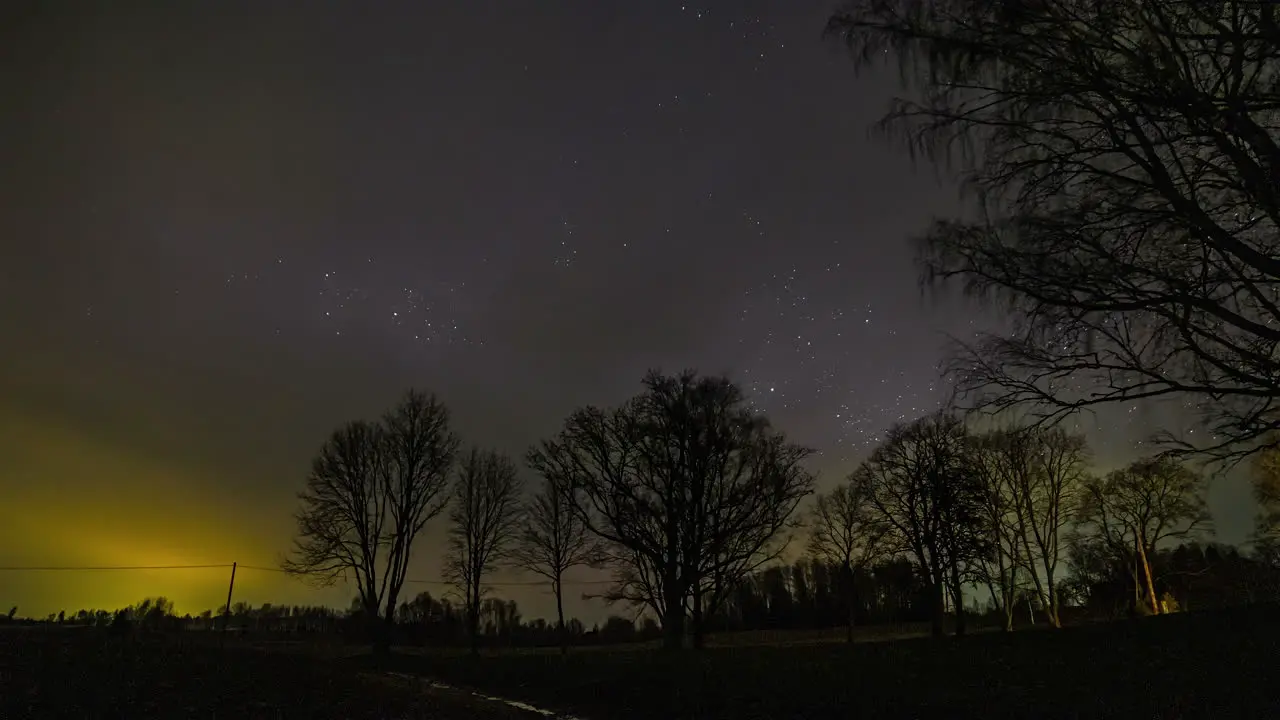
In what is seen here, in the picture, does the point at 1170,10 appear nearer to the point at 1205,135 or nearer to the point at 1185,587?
the point at 1205,135

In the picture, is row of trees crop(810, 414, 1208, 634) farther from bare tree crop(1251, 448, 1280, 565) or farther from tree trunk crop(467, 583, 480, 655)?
tree trunk crop(467, 583, 480, 655)

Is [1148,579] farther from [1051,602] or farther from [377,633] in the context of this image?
[377,633]

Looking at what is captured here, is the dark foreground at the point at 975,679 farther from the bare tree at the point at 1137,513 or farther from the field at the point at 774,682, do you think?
the bare tree at the point at 1137,513

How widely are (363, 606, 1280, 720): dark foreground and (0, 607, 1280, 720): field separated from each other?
0.05 metres

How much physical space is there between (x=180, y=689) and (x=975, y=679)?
676 inches

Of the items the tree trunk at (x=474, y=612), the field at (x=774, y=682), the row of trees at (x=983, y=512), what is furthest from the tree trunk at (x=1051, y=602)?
the tree trunk at (x=474, y=612)

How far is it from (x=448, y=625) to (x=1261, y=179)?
65.6 meters

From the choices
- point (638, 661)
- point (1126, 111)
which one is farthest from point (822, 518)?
point (1126, 111)

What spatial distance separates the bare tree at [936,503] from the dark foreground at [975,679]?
34.8ft

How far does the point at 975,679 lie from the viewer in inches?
614

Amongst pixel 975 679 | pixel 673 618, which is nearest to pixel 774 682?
pixel 975 679

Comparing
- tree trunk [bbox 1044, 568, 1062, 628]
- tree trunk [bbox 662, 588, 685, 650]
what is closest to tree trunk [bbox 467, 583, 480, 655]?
tree trunk [bbox 662, 588, 685, 650]

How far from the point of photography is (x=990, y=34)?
6.33 meters

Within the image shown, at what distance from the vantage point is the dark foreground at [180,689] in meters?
11.4
